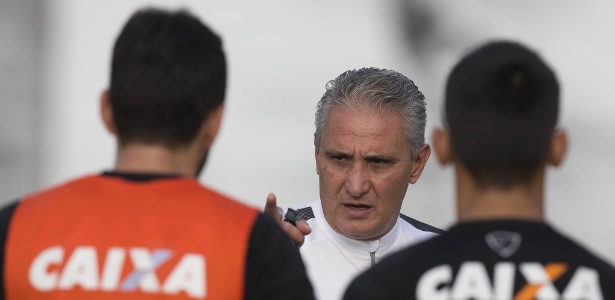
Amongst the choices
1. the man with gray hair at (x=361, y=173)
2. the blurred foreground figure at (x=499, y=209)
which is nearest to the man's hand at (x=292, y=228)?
the man with gray hair at (x=361, y=173)

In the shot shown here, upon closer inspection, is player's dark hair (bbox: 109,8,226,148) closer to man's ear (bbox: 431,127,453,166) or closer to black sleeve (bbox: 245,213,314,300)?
black sleeve (bbox: 245,213,314,300)

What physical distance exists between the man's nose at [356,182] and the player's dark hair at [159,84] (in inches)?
64.0

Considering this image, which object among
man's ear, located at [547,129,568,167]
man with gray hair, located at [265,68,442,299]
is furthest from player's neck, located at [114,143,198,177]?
man with gray hair, located at [265,68,442,299]

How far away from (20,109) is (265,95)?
3.03 feet

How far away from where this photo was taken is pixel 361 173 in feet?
12.7

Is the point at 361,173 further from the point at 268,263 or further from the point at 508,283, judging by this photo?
the point at 508,283

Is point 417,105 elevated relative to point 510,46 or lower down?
lower down

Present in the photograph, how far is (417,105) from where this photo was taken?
13.3 feet

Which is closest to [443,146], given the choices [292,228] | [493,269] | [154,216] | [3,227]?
[493,269]

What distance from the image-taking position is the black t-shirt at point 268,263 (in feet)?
7.16

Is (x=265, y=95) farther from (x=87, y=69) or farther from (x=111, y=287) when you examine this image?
(x=111, y=287)

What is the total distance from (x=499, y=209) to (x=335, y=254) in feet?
5.69

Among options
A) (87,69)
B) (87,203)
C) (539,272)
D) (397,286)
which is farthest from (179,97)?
(87,69)

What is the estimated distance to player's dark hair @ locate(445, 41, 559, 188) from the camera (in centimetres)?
216
